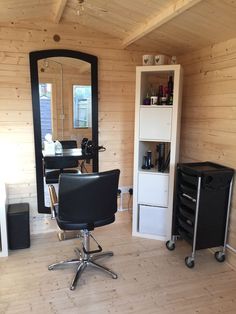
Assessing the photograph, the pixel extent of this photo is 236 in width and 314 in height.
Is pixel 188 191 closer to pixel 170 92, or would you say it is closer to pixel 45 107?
pixel 170 92

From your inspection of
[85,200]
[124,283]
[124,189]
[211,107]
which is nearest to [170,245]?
[124,283]

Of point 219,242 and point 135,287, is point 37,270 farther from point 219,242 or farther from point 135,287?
point 219,242

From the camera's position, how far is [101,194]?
205 centimetres

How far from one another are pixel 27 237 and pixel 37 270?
42cm

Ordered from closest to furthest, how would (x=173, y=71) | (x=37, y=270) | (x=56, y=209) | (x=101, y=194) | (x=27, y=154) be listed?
(x=101, y=194) < (x=56, y=209) < (x=37, y=270) < (x=173, y=71) < (x=27, y=154)

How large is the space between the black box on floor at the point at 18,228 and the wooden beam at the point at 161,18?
1967 millimetres

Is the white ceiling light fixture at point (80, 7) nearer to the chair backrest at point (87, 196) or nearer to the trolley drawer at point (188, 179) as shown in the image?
the chair backrest at point (87, 196)

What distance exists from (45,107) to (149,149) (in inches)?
47.2

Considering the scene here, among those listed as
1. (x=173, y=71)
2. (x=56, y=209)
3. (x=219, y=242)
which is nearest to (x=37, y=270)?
(x=56, y=209)

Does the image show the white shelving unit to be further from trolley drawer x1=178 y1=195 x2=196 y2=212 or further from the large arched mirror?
the large arched mirror

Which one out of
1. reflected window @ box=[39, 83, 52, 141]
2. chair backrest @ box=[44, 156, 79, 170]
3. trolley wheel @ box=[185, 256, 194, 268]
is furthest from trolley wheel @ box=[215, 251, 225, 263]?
reflected window @ box=[39, 83, 52, 141]

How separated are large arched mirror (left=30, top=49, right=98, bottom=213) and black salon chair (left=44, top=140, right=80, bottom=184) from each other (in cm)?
4

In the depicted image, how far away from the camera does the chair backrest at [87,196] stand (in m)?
1.94

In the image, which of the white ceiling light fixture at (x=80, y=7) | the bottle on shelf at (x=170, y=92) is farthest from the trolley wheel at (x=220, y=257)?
the white ceiling light fixture at (x=80, y=7)
